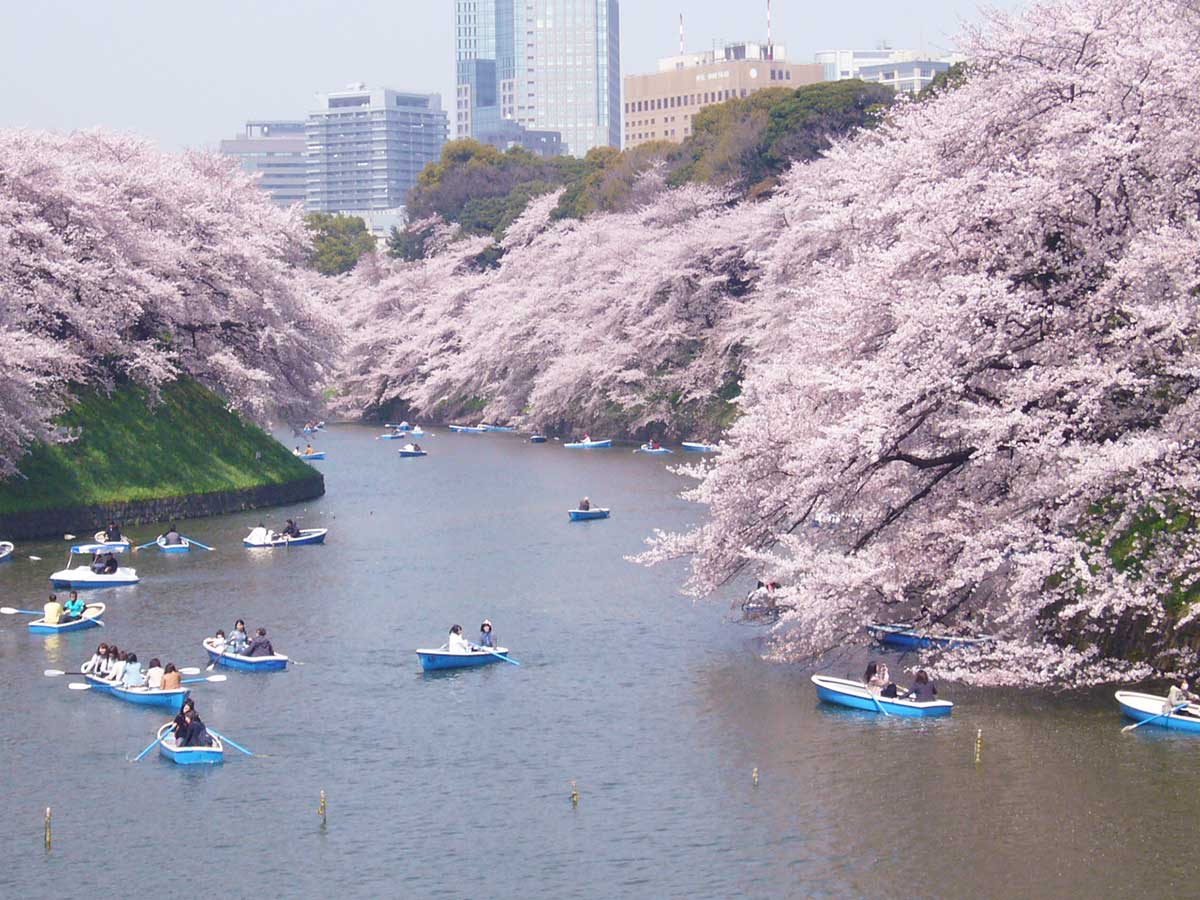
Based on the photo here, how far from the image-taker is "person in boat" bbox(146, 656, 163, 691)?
112 ft

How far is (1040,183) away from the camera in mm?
31641

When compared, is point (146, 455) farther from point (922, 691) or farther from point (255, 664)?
point (922, 691)

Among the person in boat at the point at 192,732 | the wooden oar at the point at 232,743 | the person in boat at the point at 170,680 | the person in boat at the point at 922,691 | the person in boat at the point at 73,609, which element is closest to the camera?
the person in boat at the point at 192,732

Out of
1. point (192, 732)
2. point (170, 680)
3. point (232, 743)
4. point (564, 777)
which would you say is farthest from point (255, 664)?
point (564, 777)

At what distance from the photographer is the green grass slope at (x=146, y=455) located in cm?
5634

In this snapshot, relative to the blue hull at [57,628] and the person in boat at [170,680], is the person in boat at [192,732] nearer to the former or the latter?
the person in boat at [170,680]

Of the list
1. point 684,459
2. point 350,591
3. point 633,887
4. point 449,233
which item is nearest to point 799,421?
point 633,887

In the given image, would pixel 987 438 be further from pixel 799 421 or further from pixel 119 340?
pixel 119 340

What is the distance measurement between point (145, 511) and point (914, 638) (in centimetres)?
3311

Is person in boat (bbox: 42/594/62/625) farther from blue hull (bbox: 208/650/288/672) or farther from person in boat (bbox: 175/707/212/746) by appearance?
person in boat (bbox: 175/707/212/746)

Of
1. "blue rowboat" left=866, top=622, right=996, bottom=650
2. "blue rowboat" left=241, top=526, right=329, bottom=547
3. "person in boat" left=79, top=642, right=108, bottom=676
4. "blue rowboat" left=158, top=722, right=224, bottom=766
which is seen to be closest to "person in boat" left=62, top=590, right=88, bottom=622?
"person in boat" left=79, top=642, right=108, bottom=676

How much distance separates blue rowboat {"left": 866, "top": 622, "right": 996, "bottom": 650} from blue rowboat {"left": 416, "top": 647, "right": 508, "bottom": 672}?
8.68m

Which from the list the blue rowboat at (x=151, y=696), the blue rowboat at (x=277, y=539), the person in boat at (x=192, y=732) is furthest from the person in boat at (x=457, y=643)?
the blue rowboat at (x=277, y=539)

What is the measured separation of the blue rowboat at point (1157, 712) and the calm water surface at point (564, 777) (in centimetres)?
36
